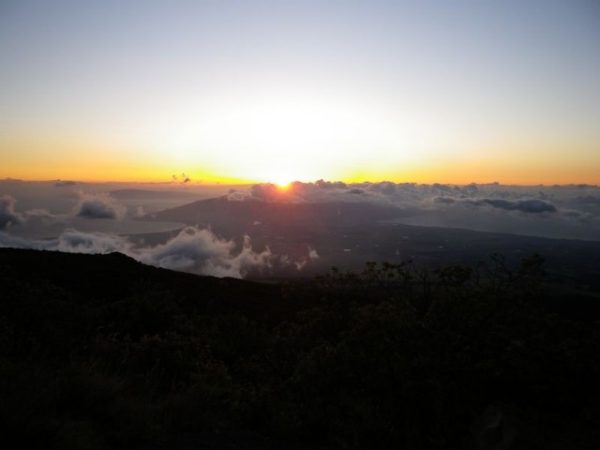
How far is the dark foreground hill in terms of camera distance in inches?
199

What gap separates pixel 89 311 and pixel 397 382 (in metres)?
8.82

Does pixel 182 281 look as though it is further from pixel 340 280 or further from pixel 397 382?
pixel 397 382

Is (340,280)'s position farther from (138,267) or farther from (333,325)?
(138,267)

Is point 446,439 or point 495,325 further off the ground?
point 495,325

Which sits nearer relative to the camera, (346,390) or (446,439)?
(446,439)

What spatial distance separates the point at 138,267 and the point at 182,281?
3.61 m

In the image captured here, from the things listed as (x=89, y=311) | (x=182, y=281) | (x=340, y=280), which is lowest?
(x=182, y=281)

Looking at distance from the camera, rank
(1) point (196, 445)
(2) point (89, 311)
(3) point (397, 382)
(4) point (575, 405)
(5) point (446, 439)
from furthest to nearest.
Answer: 1. (2) point (89, 311)
2. (3) point (397, 382)
3. (4) point (575, 405)
4. (5) point (446, 439)
5. (1) point (196, 445)

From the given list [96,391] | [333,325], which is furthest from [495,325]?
[96,391]

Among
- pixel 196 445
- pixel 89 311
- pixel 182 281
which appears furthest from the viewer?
pixel 182 281

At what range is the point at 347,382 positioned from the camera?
7.12 m

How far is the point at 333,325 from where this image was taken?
11016 mm

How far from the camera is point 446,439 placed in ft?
18.7

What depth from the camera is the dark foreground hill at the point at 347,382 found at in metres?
5.07
